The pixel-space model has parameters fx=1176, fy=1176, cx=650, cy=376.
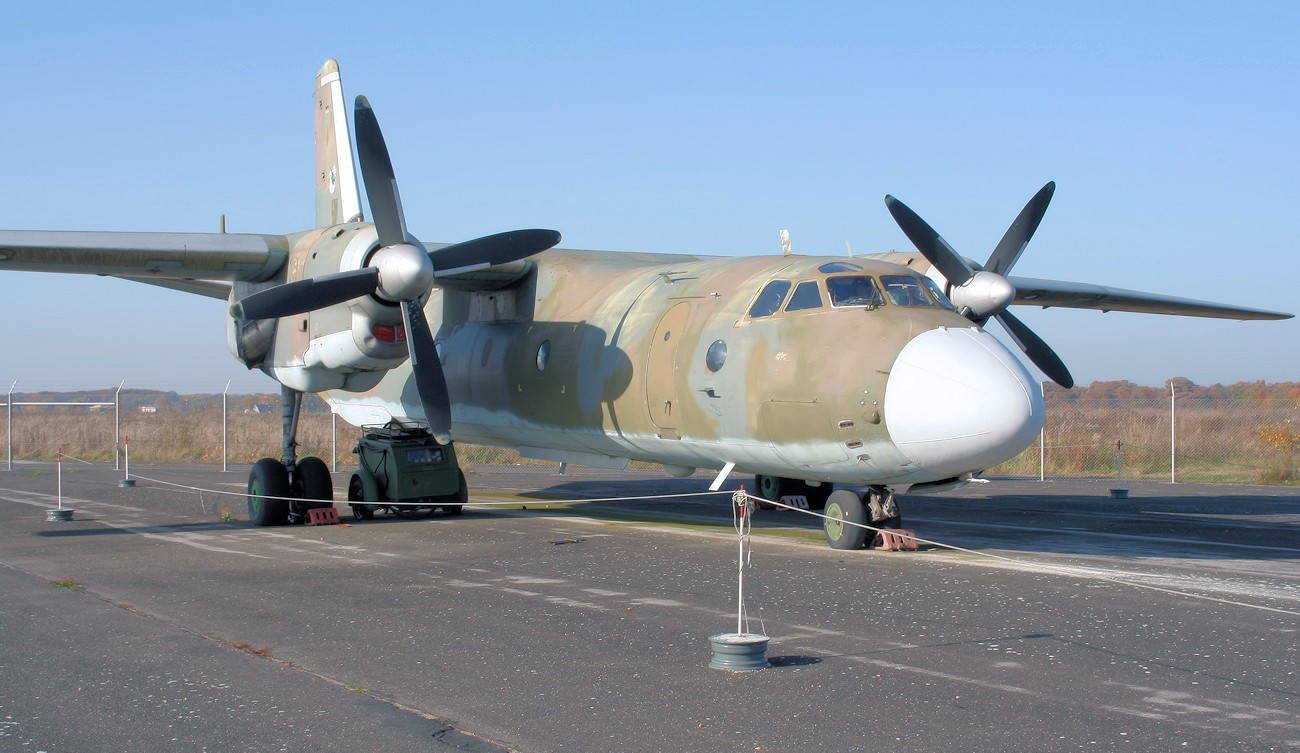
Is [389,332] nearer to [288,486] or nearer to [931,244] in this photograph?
[288,486]

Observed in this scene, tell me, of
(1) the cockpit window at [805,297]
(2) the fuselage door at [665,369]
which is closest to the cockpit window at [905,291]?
(1) the cockpit window at [805,297]

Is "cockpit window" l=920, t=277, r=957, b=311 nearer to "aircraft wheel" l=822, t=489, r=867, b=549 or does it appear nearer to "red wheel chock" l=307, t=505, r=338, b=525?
"aircraft wheel" l=822, t=489, r=867, b=549

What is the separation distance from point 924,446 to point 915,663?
3.51 m

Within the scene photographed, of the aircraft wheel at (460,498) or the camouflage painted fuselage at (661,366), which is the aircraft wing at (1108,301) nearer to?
the camouflage painted fuselage at (661,366)

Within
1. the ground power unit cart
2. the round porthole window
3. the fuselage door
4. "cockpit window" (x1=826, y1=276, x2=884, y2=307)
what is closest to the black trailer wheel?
the ground power unit cart

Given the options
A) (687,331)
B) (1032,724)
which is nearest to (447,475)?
(687,331)

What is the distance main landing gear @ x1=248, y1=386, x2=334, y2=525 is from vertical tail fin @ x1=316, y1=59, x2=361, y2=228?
302 centimetres

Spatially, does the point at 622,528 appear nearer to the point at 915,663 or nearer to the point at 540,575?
the point at 540,575

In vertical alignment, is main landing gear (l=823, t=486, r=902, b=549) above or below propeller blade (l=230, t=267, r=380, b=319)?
below

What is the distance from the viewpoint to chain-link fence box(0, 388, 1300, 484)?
90.7 feet

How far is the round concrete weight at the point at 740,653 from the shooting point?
657cm

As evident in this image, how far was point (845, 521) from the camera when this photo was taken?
38.9 ft

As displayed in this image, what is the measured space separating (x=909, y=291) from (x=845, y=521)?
2405 millimetres

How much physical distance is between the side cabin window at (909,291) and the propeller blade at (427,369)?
5.56m
